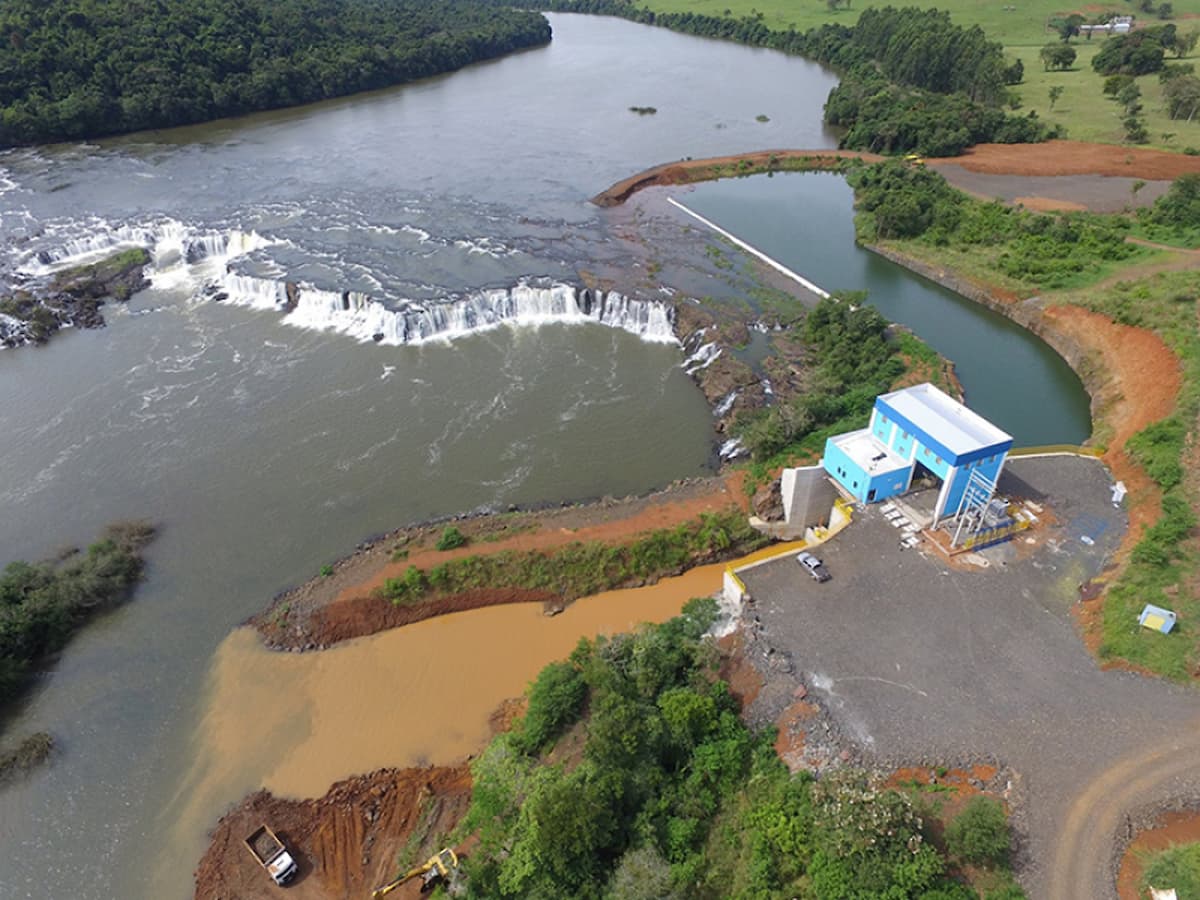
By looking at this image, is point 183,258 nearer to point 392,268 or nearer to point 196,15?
point 392,268

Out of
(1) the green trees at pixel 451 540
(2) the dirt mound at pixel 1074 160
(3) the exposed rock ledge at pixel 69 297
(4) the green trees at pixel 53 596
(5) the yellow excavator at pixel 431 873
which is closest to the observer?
(5) the yellow excavator at pixel 431 873

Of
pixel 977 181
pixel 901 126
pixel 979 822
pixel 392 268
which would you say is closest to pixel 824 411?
pixel 979 822

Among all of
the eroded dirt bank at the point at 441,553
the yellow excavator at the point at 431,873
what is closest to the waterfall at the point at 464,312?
the eroded dirt bank at the point at 441,553

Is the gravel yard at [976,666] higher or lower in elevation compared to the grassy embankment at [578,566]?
higher

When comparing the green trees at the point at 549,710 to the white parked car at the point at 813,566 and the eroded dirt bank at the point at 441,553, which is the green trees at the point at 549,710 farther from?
the white parked car at the point at 813,566

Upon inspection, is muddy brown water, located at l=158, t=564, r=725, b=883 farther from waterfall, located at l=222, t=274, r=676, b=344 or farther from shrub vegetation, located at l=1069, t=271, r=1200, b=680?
waterfall, located at l=222, t=274, r=676, b=344

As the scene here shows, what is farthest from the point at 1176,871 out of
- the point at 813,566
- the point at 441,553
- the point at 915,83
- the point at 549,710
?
the point at 915,83

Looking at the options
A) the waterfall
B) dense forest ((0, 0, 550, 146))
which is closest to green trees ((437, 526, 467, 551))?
the waterfall
